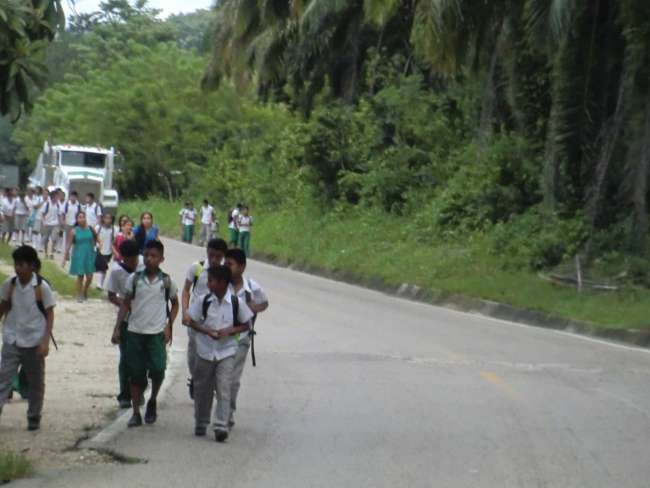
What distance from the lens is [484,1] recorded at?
27094 mm

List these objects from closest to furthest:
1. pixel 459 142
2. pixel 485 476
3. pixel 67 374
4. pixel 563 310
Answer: pixel 485 476, pixel 67 374, pixel 563 310, pixel 459 142

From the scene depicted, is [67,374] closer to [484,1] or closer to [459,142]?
[484,1]

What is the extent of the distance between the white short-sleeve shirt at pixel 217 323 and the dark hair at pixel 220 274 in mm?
190

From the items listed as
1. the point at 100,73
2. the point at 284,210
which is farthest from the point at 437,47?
the point at 100,73

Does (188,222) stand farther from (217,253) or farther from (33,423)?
(33,423)

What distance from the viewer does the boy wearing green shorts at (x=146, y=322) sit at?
38.1 ft

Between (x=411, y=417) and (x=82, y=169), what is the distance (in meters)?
42.2

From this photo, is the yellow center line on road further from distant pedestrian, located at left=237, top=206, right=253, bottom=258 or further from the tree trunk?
distant pedestrian, located at left=237, top=206, right=253, bottom=258

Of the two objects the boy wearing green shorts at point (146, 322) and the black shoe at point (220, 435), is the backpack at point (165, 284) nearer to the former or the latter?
the boy wearing green shorts at point (146, 322)

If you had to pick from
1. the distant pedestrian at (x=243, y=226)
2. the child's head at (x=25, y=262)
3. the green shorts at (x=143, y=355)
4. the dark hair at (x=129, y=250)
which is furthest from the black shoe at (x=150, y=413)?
the distant pedestrian at (x=243, y=226)

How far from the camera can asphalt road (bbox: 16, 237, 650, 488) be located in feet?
32.4

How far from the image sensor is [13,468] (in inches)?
368

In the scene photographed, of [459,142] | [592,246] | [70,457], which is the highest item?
[459,142]

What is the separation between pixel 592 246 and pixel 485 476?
17200 millimetres
